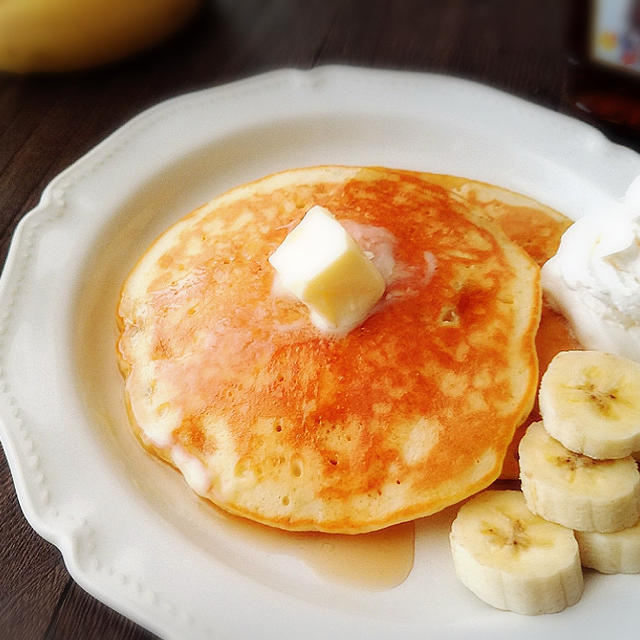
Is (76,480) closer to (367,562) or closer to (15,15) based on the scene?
(367,562)

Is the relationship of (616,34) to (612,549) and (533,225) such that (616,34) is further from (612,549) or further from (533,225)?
(612,549)

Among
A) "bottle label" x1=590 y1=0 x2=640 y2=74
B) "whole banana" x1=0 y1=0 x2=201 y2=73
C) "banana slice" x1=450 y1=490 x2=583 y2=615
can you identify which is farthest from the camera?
"whole banana" x1=0 y1=0 x2=201 y2=73

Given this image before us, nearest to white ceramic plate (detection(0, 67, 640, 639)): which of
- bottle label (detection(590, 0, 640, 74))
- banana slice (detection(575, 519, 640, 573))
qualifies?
banana slice (detection(575, 519, 640, 573))

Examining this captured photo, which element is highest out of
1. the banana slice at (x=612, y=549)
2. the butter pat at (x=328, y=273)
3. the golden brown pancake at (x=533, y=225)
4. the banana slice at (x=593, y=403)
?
Answer: the butter pat at (x=328, y=273)

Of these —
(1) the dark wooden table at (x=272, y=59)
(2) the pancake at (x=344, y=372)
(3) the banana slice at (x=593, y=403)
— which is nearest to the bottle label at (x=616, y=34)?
(1) the dark wooden table at (x=272, y=59)

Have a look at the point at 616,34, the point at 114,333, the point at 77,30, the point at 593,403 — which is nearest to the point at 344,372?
the point at 593,403

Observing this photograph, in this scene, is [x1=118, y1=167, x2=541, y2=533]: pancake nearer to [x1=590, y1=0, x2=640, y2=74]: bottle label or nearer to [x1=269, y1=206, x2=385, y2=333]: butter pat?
[x1=269, y1=206, x2=385, y2=333]: butter pat

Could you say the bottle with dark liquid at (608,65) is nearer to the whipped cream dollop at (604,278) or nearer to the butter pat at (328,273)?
the whipped cream dollop at (604,278)

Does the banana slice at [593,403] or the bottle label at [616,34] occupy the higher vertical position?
the bottle label at [616,34]
